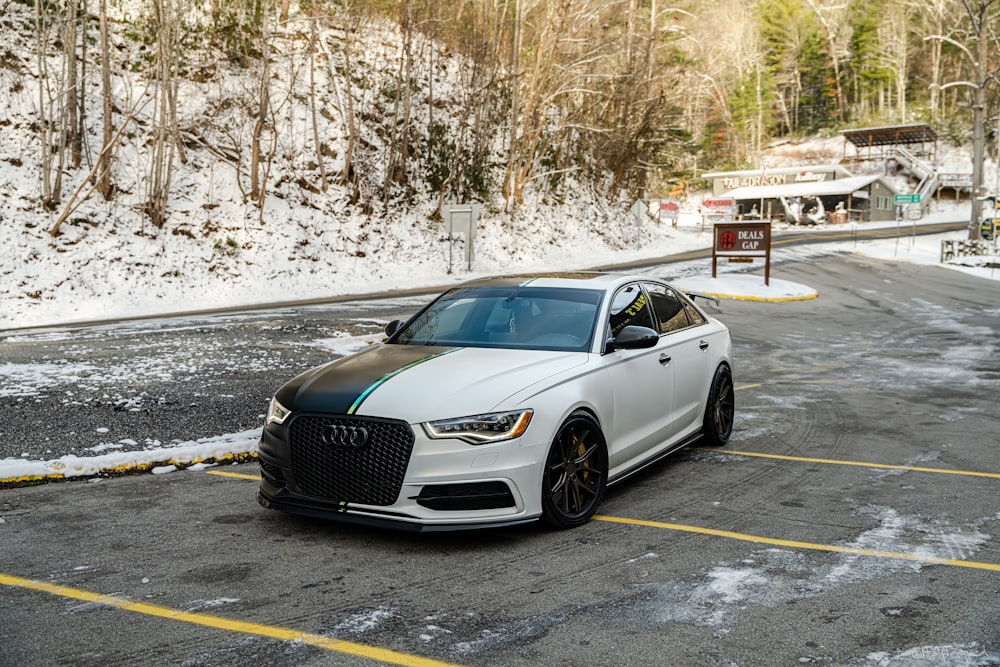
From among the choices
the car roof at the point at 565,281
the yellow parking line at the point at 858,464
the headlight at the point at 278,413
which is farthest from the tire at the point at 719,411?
the headlight at the point at 278,413

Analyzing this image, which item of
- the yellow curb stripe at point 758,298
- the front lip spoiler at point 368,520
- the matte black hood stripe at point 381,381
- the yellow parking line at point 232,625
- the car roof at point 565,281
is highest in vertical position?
the car roof at point 565,281

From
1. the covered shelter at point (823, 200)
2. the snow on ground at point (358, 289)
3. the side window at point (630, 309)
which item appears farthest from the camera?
the covered shelter at point (823, 200)

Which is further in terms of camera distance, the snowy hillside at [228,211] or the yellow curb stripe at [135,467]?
the snowy hillside at [228,211]


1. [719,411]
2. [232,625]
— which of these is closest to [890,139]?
[719,411]

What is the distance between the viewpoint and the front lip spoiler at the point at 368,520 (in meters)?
4.91

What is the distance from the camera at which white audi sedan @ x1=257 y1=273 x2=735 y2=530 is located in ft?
16.1

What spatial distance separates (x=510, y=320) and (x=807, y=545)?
249 centimetres

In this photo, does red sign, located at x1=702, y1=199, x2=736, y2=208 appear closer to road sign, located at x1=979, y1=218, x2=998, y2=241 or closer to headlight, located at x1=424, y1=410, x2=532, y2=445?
road sign, located at x1=979, y1=218, x2=998, y2=241

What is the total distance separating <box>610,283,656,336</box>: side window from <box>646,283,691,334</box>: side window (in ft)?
0.50

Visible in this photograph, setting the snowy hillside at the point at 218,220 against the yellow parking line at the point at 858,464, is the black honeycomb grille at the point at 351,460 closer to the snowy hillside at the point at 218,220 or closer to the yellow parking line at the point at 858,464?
the yellow parking line at the point at 858,464

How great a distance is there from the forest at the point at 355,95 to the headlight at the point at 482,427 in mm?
22177

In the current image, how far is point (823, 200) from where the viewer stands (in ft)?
243

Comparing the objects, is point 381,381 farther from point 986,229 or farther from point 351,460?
point 986,229

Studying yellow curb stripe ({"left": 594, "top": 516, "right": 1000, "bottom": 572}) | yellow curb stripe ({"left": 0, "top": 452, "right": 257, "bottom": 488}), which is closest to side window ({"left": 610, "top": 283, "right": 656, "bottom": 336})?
yellow curb stripe ({"left": 594, "top": 516, "right": 1000, "bottom": 572})
